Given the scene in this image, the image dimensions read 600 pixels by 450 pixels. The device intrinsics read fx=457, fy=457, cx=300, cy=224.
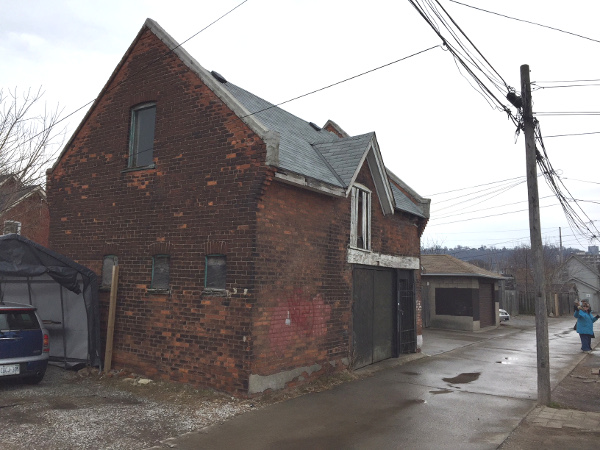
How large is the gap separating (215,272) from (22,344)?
3600mm

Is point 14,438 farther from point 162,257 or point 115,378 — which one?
point 162,257

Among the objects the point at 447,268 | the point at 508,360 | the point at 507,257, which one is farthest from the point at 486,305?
the point at 507,257

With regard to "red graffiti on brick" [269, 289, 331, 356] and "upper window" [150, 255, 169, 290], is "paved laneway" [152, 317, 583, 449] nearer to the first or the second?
"red graffiti on brick" [269, 289, 331, 356]

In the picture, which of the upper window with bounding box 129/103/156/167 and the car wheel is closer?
the car wheel

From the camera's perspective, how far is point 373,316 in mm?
11914

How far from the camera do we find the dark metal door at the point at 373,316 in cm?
1115

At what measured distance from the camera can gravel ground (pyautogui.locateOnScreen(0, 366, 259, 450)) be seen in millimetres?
5887

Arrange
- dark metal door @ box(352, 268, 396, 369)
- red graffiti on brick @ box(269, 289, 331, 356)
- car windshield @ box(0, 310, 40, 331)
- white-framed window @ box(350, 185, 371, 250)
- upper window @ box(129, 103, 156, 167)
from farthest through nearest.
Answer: dark metal door @ box(352, 268, 396, 369) < white-framed window @ box(350, 185, 371, 250) < upper window @ box(129, 103, 156, 167) < red graffiti on brick @ box(269, 289, 331, 356) < car windshield @ box(0, 310, 40, 331)

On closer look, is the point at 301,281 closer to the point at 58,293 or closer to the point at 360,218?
the point at 360,218

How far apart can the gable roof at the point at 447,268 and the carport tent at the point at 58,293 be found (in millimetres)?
16490

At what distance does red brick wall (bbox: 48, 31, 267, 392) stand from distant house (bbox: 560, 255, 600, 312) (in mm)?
59030

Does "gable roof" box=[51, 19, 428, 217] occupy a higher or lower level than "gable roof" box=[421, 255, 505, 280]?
higher

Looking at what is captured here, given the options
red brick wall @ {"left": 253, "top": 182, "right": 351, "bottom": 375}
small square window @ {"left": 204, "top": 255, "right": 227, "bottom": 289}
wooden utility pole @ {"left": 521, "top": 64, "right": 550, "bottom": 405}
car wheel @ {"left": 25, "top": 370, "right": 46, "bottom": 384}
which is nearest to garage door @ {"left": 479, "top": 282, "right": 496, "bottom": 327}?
red brick wall @ {"left": 253, "top": 182, "right": 351, "bottom": 375}

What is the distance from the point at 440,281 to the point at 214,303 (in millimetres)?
17048
